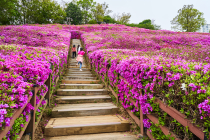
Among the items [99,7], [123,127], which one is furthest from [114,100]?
[99,7]

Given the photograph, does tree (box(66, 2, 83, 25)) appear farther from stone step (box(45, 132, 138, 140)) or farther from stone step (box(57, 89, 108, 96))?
stone step (box(45, 132, 138, 140))

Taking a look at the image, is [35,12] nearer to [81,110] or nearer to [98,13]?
[98,13]

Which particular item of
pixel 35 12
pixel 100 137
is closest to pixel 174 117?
pixel 100 137

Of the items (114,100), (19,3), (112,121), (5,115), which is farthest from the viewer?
(19,3)

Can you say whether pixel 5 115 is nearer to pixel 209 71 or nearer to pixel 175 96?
pixel 175 96

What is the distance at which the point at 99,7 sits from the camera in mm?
48375

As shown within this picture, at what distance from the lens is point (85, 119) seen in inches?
152

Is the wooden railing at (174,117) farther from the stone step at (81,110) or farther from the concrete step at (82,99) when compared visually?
the concrete step at (82,99)

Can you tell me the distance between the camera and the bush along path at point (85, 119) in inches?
130

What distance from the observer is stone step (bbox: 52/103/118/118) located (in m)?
4.01

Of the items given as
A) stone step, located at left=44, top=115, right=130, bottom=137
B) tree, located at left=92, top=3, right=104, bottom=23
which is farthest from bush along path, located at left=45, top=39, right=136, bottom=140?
tree, located at left=92, top=3, right=104, bottom=23

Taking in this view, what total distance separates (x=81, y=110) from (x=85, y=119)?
0.35 metres

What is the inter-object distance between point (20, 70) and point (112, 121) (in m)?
2.59

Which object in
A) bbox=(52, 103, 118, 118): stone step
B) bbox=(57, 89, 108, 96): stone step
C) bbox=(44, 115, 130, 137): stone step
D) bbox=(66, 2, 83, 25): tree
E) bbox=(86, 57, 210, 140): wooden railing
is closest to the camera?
bbox=(86, 57, 210, 140): wooden railing
